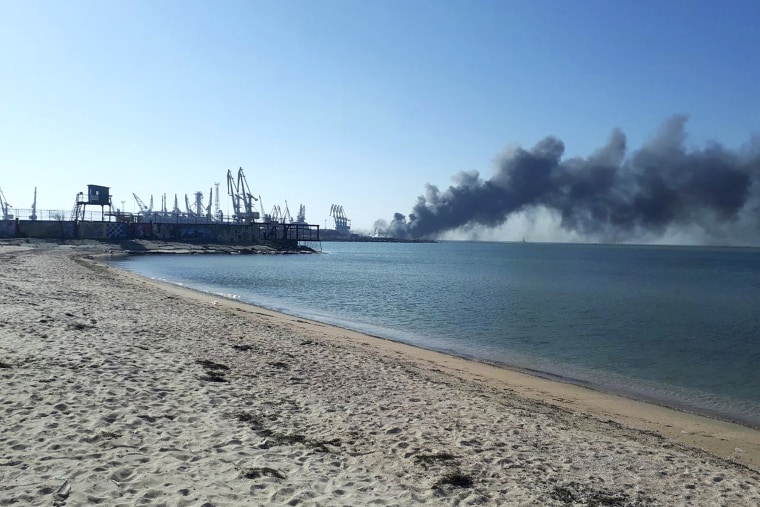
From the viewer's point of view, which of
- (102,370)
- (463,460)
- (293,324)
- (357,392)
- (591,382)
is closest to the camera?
(463,460)

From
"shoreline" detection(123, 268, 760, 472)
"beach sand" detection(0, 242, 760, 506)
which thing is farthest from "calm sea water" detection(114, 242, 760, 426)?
"beach sand" detection(0, 242, 760, 506)

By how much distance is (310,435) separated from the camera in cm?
671

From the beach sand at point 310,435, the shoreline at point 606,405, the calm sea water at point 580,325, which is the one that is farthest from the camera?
the calm sea water at point 580,325

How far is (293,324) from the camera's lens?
63.9 ft

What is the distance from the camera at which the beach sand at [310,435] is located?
5113 mm

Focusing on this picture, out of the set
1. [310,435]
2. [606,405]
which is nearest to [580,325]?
[606,405]

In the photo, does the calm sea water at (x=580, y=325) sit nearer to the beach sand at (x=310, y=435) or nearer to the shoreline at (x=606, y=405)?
Answer: the shoreline at (x=606, y=405)

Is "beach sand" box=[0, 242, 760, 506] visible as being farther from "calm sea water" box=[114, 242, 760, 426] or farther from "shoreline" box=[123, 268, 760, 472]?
"calm sea water" box=[114, 242, 760, 426]

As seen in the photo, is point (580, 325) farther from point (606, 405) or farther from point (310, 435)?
point (310, 435)

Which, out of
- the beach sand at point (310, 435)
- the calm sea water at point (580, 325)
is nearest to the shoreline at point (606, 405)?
the beach sand at point (310, 435)

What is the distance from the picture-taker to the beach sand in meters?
5.11

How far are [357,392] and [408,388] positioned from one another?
A: 1.09 m

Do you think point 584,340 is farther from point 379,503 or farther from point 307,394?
point 379,503

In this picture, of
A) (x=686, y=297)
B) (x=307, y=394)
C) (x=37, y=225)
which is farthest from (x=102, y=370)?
(x=37, y=225)
